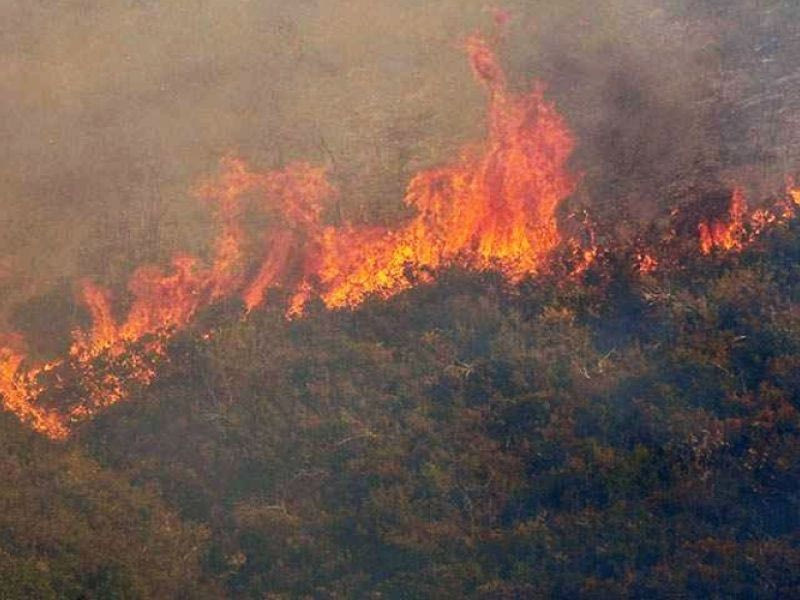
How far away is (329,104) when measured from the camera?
2192 cm

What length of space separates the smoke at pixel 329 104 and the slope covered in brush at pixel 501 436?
2.53 metres

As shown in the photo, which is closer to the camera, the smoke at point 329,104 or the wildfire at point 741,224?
the wildfire at point 741,224

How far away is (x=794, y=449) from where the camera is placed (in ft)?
52.0

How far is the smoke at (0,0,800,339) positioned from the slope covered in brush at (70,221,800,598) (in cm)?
253

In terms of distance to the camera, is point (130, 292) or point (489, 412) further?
point (130, 292)

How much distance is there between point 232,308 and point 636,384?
25.1ft

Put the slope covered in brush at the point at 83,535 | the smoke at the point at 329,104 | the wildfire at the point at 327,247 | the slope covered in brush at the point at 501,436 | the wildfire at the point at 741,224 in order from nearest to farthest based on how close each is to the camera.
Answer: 1. the slope covered in brush at the point at 83,535
2. the slope covered in brush at the point at 501,436
3. the wildfire at the point at 327,247
4. the wildfire at the point at 741,224
5. the smoke at the point at 329,104

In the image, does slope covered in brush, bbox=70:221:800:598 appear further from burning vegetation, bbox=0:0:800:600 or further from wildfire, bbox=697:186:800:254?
wildfire, bbox=697:186:800:254

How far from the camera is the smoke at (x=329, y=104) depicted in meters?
20.3

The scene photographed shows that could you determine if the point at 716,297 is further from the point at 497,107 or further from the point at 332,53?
the point at 332,53

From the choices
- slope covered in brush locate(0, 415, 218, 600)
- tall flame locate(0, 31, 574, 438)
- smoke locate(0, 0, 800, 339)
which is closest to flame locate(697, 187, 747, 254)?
smoke locate(0, 0, 800, 339)

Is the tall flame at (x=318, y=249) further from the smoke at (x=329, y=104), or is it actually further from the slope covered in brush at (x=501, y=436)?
the slope covered in brush at (x=501, y=436)

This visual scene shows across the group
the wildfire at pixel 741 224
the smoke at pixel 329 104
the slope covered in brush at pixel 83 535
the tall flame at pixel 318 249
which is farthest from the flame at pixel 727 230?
the slope covered in brush at pixel 83 535

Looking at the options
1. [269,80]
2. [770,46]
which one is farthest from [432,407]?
[770,46]
